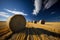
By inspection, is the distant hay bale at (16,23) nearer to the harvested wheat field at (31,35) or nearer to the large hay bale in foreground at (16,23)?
the large hay bale in foreground at (16,23)

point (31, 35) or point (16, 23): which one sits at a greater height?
point (16, 23)

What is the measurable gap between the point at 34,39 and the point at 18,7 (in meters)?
1.19

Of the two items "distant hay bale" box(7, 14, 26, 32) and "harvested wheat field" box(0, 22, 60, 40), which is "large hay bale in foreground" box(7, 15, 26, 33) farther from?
"harvested wheat field" box(0, 22, 60, 40)

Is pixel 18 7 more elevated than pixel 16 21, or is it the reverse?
pixel 18 7

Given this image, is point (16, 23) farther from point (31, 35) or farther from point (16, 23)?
point (31, 35)

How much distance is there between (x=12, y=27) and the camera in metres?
2.28

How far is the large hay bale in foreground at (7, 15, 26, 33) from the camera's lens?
2.29 m

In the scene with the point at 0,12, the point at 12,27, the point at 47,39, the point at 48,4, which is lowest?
the point at 47,39

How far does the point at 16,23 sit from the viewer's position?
2332 millimetres

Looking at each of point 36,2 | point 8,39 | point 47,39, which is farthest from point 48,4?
point 8,39

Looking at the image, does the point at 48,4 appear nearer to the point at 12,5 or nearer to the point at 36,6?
the point at 36,6

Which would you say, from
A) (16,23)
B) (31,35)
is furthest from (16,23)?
(31,35)

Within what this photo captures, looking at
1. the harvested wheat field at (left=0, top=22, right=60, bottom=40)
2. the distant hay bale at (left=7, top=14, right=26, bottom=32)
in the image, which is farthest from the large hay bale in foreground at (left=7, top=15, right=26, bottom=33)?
the harvested wheat field at (left=0, top=22, right=60, bottom=40)

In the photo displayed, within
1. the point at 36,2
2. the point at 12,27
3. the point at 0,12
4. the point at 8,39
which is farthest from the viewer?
the point at 36,2
